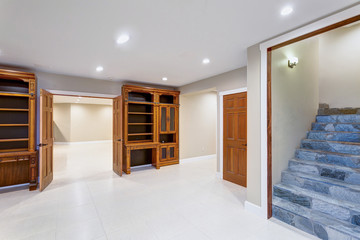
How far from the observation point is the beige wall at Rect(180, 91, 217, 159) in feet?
20.3

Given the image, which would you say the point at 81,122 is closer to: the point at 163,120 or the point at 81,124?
the point at 81,124

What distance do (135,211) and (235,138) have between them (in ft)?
8.89

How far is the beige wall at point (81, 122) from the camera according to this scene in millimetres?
11244

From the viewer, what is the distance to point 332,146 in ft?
9.66

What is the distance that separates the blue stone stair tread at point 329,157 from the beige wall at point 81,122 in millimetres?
12234

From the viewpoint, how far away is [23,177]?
13.2ft

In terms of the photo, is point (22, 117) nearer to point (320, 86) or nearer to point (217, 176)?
point (217, 176)

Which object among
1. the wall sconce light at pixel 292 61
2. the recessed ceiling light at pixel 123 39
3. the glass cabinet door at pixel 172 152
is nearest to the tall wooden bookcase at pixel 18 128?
the recessed ceiling light at pixel 123 39

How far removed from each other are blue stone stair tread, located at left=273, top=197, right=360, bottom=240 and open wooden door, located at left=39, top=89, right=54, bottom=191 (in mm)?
4530

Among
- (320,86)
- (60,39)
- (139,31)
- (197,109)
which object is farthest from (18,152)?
(320,86)

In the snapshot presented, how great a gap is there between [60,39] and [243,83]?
3.62m

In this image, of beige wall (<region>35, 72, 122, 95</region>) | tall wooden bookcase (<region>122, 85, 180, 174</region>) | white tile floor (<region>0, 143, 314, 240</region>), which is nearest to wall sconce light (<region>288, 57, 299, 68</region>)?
white tile floor (<region>0, 143, 314, 240</region>)

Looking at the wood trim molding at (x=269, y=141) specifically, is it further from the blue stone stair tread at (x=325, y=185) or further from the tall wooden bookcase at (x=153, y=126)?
the tall wooden bookcase at (x=153, y=126)

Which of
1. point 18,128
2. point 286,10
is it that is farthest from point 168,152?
point 286,10
